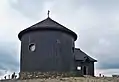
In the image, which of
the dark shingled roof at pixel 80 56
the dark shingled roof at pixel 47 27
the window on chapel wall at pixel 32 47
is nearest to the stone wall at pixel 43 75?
the window on chapel wall at pixel 32 47

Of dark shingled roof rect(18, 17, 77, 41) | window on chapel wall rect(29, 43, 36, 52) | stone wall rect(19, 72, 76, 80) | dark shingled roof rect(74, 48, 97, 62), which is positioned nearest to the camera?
stone wall rect(19, 72, 76, 80)

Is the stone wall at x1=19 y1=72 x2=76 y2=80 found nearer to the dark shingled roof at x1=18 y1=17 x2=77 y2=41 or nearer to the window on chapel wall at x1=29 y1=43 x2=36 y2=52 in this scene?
the window on chapel wall at x1=29 y1=43 x2=36 y2=52

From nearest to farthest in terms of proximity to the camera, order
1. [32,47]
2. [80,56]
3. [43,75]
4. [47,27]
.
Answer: [43,75]
[47,27]
[32,47]
[80,56]

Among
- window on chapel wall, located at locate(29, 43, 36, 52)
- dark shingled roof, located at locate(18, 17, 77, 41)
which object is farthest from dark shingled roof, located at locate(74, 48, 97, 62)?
window on chapel wall, located at locate(29, 43, 36, 52)

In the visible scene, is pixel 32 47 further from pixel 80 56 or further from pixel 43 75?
pixel 80 56

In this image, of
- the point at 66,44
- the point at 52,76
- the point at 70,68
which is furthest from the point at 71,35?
the point at 52,76

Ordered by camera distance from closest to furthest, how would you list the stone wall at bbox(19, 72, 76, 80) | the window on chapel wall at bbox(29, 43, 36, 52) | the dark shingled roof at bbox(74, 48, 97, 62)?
the stone wall at bbox(19, 72, 76, 80) < the window on chapel wall at bbox(29, 43, 36, 52) < the dark shingled roof at bbox(74, 48, 97, 62)

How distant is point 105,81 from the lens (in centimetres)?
2341

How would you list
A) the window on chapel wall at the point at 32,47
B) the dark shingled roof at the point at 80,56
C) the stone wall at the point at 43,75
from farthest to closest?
the dark shingled roof at the point at 80,56
the window on chapel wall at the point at 32,47
the stone wall at the point at 43,75

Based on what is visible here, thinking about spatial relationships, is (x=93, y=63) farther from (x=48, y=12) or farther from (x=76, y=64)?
(x=48, y=12)

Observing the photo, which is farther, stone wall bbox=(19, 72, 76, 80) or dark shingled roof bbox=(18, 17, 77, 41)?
dark shingled roof bbox=(18, 17, 77, 41)

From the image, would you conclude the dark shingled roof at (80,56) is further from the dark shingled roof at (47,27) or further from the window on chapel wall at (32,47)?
the window on chapel wall at (32,47)

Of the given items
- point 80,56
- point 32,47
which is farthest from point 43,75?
point 80,56

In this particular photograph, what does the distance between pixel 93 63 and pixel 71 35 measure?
27.1 ft
